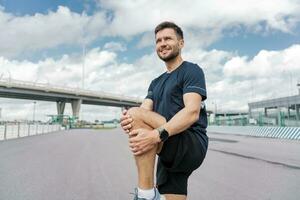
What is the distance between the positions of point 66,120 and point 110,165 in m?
75.5

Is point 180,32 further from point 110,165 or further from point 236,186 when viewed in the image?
point 110,165

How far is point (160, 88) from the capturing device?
8.79 feet

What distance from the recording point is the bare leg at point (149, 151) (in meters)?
2.23

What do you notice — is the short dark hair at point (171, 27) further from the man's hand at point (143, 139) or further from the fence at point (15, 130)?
the fence at point (15, 130)

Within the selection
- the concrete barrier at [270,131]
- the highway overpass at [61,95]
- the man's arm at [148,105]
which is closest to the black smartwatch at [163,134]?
the man's arm at [148,105]

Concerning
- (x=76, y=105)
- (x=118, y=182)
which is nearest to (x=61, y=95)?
(x=76, y=105)

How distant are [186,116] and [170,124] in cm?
12

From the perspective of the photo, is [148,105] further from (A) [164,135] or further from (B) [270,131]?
(B) [270,131]

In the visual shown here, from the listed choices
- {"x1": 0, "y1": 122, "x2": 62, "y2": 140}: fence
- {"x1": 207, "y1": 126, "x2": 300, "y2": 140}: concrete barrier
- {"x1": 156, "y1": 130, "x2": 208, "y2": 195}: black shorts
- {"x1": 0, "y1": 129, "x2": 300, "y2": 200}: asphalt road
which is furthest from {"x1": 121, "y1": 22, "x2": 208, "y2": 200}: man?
{"x1": 207, "y1": 126, "x2": 300, "y2": 140}: concrete barrier

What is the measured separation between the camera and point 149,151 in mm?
2242

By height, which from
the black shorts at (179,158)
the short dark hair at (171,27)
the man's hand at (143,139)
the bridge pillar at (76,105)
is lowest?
the black shorts at (179,158)

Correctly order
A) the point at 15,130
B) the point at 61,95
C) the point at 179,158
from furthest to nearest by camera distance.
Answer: the point at 61,95 < the point at 15,130 < the point at 179,158

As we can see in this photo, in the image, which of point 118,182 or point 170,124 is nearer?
point 170,124

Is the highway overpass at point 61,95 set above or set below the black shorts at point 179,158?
above
